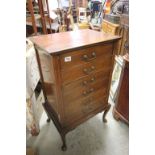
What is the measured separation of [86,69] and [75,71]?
0.33 feet

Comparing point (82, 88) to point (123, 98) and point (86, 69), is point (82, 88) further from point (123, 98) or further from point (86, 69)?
point (123, 98)

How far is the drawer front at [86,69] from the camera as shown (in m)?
0.93

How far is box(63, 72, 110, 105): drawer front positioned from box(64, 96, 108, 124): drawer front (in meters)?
0.08

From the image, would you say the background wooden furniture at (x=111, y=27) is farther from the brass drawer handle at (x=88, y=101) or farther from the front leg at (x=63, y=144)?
the front leg at (x=63, y=144)

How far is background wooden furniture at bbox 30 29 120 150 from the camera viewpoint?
0.86 m

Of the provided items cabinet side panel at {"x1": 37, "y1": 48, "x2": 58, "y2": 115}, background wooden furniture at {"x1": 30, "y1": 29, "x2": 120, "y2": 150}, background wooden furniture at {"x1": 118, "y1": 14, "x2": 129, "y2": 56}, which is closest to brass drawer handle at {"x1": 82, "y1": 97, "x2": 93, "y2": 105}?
background wooden furniture at {"x1": 30, "y1": 29, "x2": 120, "y2": 150}

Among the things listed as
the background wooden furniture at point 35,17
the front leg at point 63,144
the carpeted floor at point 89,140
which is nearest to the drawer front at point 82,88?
the front leg at point 63,144

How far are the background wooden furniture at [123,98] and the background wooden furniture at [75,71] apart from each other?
0.68 ft

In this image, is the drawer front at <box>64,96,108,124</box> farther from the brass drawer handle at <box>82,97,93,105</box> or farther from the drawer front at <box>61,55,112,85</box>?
the drawer front at <box>61,55,112,85</box>

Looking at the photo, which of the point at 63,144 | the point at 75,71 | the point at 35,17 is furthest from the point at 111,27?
the point at 63,144

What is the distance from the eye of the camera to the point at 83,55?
3.03ft
